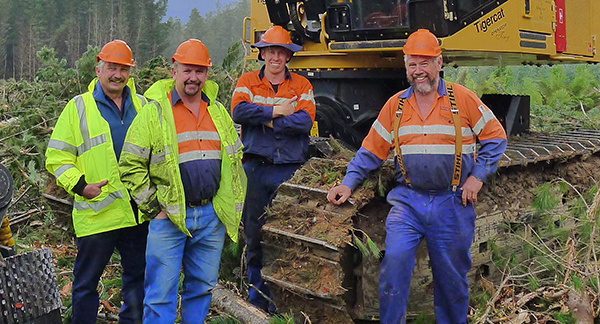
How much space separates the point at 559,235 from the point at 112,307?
13.1ft

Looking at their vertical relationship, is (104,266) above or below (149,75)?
below

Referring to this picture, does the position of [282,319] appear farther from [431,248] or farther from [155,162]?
[155,162]

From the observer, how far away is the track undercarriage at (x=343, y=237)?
4305 mm

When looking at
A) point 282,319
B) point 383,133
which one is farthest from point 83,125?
point 383,133

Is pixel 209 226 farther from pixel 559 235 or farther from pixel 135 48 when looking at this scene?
pixel 135 48

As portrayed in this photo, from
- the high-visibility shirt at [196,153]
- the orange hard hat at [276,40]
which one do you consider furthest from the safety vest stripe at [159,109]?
the orange hard hat at [276,40]

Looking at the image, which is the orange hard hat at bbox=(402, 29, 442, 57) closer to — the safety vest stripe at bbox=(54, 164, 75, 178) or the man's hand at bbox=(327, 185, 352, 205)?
the man's hand at bbox=(327, 185, 352, 205)

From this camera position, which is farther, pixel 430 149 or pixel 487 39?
pixel 487 39

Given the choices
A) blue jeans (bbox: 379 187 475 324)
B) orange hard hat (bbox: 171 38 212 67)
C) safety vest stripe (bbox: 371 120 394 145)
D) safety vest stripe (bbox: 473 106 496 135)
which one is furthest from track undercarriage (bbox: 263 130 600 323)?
orange hard hat (bbox: 171 38 212 67)

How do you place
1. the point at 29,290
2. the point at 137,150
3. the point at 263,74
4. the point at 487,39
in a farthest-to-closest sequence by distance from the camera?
1. the point at 487,39
2. the point at 263,74
3. the point at 137,150
4. the point at 29,290

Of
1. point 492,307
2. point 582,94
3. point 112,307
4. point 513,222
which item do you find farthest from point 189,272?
point 582,94

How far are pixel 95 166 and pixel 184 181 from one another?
0.82m

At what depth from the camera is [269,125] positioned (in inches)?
195

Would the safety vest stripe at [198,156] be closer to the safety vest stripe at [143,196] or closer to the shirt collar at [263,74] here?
the safety vest stripe at [143,196]
